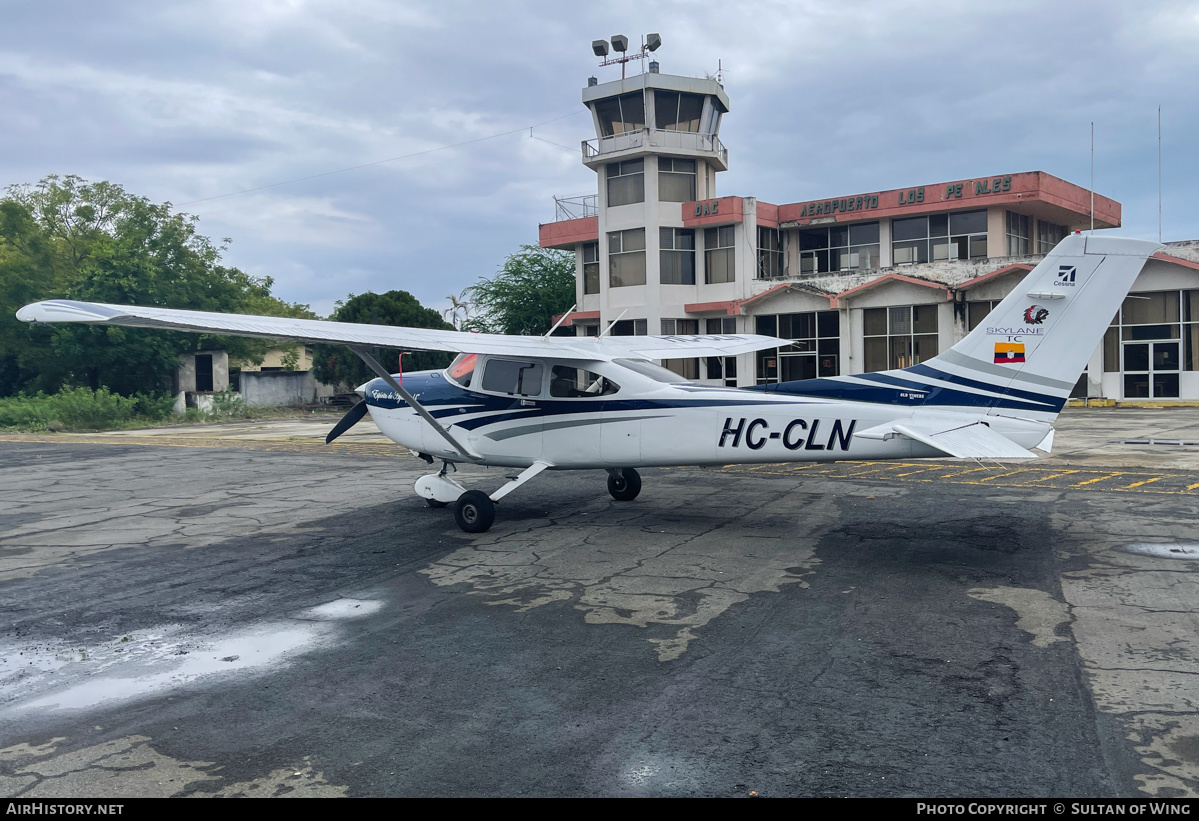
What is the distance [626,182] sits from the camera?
39.2 m

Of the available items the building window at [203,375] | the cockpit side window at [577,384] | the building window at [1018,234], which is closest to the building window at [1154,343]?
the building window at [1018,234]

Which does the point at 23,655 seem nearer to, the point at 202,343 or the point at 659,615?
the point at 659,615

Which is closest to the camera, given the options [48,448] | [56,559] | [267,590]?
[267,590]

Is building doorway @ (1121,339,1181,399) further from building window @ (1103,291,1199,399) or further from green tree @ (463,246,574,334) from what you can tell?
green tree @ (463,246,574,334)

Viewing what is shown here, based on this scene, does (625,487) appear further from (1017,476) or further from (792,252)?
(792,252)

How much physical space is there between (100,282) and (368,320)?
12576 mm

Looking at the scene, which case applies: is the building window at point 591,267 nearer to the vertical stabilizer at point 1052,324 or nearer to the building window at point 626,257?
the building window at point 626,257

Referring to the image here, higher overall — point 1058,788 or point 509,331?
point 509,331

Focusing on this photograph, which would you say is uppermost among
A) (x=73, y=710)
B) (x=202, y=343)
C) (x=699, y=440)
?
(x=202, y=343)

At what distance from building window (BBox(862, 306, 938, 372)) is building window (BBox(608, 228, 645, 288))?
34.7 feet

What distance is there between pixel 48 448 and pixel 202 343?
2195 centimetres

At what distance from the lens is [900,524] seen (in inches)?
405

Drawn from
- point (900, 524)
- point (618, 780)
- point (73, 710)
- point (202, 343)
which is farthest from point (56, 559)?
point (202, 343)

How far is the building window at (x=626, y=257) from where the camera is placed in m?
39.2
